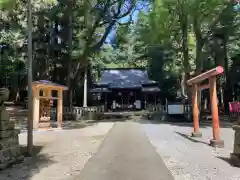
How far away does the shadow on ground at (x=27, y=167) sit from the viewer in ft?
20.6

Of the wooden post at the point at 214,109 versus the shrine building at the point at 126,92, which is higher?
the shrine building at the point at 126,92

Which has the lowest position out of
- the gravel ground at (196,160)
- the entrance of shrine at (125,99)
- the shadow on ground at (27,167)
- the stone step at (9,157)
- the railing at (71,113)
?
the shadow on ground at (27,167)

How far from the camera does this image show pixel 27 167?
23.2 feet

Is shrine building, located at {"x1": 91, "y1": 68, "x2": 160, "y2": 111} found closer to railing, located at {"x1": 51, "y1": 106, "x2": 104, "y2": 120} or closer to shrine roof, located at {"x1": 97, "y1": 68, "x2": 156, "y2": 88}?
shrine roof, located at {"x1": 97, "y1": 68, "x2": 156, "y2": 88}

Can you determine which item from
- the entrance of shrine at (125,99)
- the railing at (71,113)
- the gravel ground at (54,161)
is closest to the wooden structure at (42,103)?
Result: the gravel ground at (54,161)

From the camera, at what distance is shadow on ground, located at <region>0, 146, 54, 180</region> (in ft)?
20.6

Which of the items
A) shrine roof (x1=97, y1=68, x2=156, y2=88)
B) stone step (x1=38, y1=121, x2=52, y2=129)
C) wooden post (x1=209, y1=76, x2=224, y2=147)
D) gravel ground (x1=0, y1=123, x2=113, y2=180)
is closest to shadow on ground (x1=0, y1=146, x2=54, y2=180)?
gravel ground (x1=0, y1=123, x2=113, y2=180)

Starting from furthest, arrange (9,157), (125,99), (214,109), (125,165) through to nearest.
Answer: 1. (125,99)
2. (214,109)
3. (9,157)
4. (125,165)

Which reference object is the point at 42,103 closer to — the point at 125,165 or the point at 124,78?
the point at 125,165

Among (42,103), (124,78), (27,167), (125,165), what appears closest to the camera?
(125,165)

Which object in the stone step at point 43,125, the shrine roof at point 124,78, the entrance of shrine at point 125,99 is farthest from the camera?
the entrance of shrine at point 125,99

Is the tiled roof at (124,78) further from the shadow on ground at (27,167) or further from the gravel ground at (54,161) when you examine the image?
the shadow on ground at (27,167)

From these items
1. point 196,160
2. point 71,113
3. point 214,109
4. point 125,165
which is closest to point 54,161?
point 125,165

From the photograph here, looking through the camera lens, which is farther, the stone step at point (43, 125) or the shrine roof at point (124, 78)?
the shrine roof at point (124, 78)
